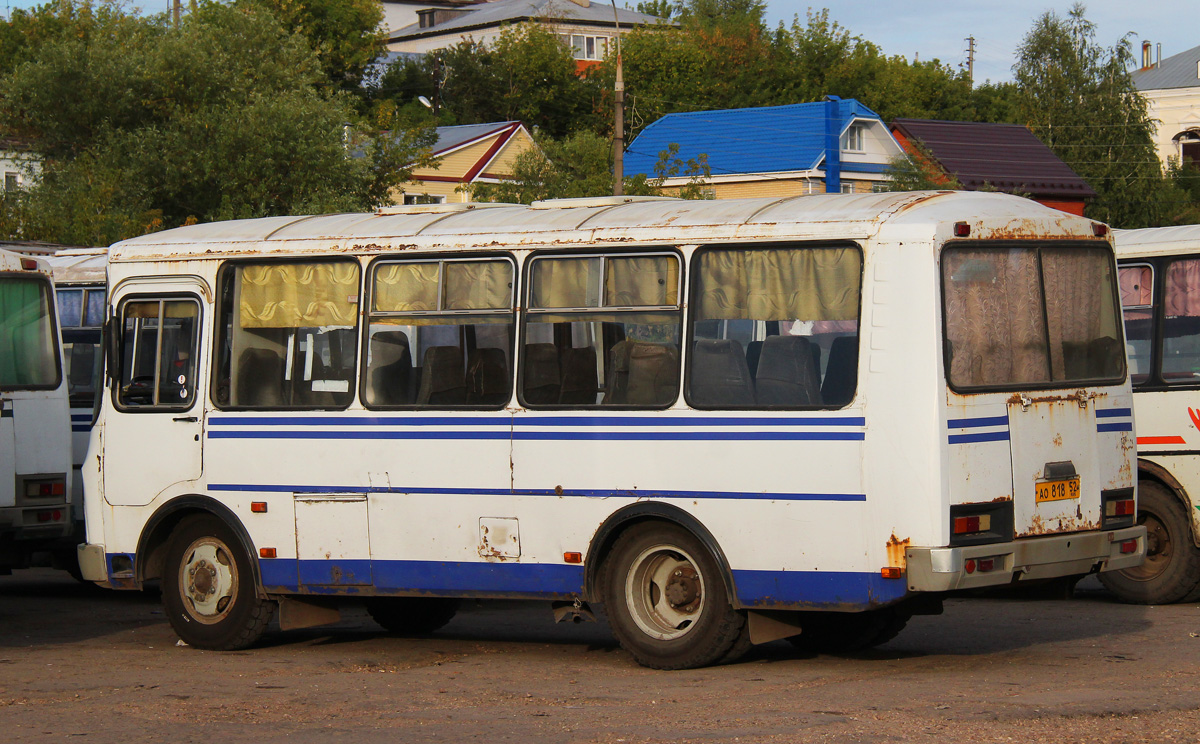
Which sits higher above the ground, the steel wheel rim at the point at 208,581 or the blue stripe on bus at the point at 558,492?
the blue stripe on bus at the point at 558,492

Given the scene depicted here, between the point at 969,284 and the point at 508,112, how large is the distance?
2922 inches

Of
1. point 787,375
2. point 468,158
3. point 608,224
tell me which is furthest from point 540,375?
point 468,158

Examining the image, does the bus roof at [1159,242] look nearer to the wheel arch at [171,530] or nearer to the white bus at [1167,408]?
the white bus at [1167,408]

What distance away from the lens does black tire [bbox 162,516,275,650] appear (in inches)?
427

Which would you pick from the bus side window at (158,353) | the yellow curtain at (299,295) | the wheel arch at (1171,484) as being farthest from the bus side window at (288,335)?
the wheel arch at (1171,484)

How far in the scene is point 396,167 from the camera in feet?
115

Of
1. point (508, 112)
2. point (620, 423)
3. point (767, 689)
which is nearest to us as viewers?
point (767, 689)

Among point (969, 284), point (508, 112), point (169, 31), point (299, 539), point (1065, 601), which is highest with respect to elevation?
point (508, 112)

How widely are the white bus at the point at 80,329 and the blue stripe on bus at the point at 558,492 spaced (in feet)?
13.8

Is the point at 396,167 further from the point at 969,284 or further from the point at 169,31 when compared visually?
the point at 969,284

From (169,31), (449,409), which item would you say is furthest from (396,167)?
(449,409)

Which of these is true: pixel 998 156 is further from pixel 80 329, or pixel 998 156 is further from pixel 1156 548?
pixel 1156 548

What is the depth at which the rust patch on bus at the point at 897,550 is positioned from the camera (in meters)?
8.51

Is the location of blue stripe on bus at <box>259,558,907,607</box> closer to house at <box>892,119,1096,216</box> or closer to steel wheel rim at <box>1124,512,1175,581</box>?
steel wheel rim at <box>1124,512,1175,581</box>
